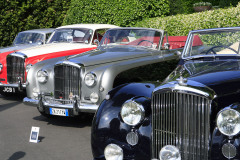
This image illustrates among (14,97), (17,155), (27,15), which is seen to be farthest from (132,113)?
(27,15)

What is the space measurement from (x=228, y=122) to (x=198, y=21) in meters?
9.36

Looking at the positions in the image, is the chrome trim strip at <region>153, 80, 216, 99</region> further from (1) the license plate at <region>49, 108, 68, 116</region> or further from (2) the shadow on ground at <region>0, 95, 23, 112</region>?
(2) the shadow on ground at <region>0, 95, 23, 112</region>

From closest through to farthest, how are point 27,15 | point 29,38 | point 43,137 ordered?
point 43,137, point 29,38, point 27,15

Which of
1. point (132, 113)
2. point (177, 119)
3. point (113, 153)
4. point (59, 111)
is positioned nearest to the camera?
point (177, 119)

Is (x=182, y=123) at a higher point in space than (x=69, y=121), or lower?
higher

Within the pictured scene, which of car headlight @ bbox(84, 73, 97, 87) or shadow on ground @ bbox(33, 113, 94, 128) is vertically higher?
car headlight @ bbox(84, 73, 97, 87)

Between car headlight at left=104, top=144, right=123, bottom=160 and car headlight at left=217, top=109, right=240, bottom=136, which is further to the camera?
car headlight at left=104, top=144, right=123, bottom=160

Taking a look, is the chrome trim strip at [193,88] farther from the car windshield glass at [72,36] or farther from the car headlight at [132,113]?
the car windshield glass at [72,36]

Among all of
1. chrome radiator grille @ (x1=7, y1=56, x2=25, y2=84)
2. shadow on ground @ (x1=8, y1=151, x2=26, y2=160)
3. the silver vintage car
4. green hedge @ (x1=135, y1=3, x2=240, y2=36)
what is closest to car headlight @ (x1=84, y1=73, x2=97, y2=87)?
the silver vintage car

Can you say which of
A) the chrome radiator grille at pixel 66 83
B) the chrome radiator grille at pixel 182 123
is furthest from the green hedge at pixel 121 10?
the chrome radiator grille at pixel 182 123

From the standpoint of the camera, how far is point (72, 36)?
949 centimetres

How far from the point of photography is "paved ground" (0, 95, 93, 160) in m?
5.16

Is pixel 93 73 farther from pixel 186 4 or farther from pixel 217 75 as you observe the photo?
pixel 186 4

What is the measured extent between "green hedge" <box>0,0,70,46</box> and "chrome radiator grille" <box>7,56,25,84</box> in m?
11.9
